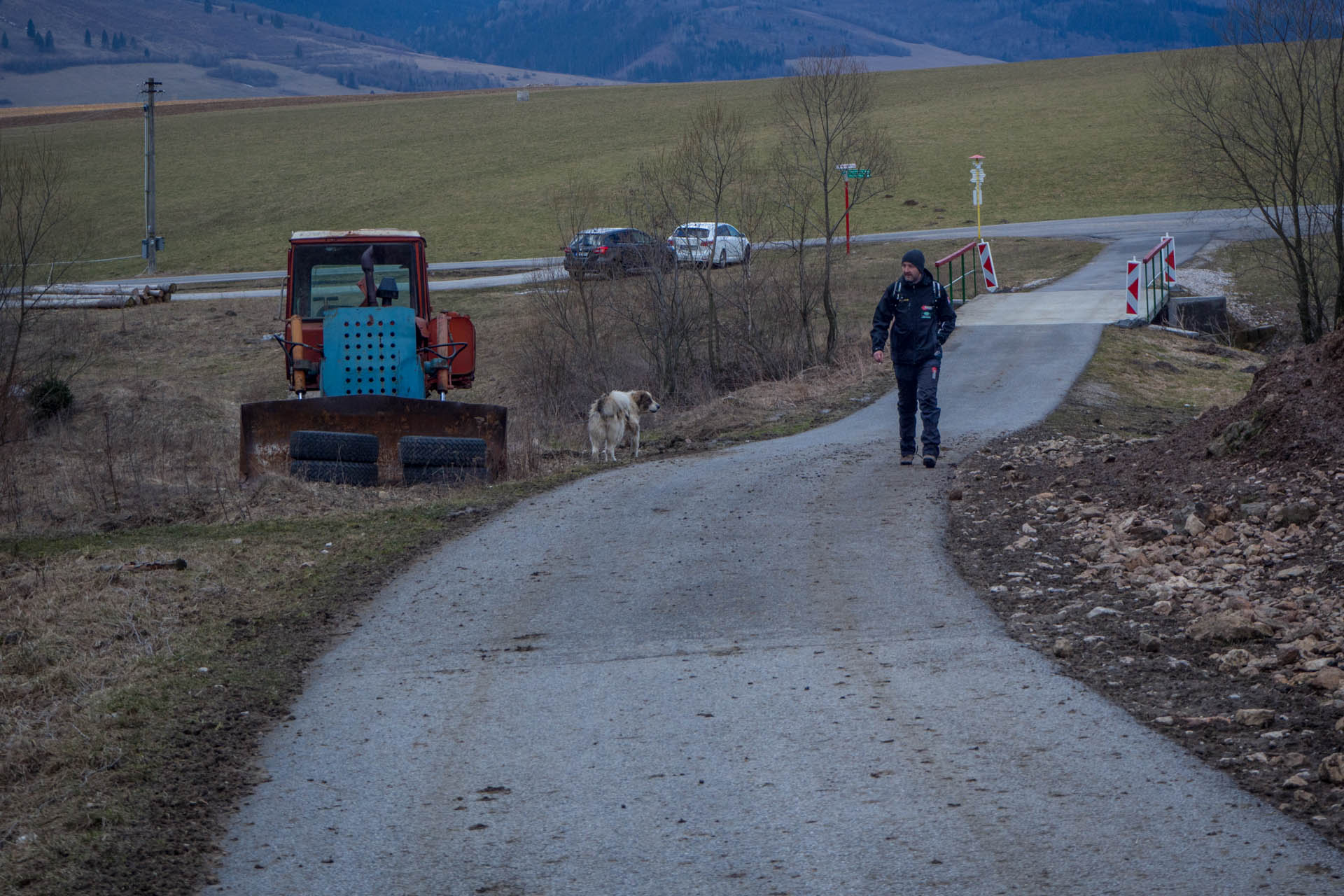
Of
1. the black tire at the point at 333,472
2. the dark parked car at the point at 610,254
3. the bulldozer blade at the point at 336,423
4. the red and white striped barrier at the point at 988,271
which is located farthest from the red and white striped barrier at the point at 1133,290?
the black tire at the point at 333,472

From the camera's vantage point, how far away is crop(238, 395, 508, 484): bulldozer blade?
12453 mm

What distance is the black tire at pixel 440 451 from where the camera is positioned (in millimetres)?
12453

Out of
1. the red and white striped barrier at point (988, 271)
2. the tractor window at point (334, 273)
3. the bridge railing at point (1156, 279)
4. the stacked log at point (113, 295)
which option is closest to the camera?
the tractor window at point (334, 273)

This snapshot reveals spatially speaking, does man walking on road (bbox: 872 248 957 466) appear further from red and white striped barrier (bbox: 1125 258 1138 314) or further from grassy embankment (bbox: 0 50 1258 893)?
red and white striped barrier (bbox: 1125 258 1138 314)

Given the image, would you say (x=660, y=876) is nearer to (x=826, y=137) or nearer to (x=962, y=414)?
(x=962, y=414)

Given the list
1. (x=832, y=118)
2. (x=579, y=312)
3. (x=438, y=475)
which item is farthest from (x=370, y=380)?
(x=832, y=118)

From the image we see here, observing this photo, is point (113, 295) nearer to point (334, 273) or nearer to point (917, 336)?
point (334, 273)

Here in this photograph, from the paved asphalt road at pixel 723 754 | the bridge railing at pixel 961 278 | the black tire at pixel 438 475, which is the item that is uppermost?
the bridge railing at pixel 961 278

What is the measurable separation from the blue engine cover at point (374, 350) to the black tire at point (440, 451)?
1.32 m

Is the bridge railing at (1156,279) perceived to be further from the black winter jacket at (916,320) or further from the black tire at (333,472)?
the black tire at (333,472)

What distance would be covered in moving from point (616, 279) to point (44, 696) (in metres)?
17.2

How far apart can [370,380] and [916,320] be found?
20.4ft

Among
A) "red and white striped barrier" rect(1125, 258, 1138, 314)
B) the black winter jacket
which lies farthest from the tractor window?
"red and white striped barrier" rect(1125, 258, 1138, 314)

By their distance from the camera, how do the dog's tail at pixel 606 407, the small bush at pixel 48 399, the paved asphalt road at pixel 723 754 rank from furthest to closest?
the small bush at pixel 48 399 → the dog's tail at pixel 606 407 → the paved asphalt road at pixel 723 754
